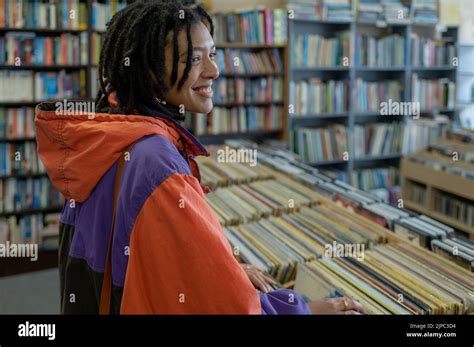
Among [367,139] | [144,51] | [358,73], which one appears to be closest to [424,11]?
[358,73]

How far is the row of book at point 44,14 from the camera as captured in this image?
328 cm

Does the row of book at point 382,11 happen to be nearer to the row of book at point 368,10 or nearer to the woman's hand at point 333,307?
the row of book at point 368,10

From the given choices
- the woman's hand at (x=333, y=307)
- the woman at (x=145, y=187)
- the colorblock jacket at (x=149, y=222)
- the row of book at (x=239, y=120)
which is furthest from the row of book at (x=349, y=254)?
the row of book at (x=239, y=120)

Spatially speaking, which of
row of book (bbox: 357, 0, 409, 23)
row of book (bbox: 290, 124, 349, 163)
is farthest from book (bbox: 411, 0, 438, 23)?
row of book (bbox: 290, 124, 349, 163)

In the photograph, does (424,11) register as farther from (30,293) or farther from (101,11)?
(30,293)

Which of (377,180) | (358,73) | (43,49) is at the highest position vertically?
(43,49)

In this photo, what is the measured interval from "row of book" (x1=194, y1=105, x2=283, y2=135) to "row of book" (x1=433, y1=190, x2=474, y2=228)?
1530 mm

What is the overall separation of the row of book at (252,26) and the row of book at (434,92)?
5.74 ft

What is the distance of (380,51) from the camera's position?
474 centimetres

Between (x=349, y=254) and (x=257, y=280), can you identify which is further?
(x=349, y=254)

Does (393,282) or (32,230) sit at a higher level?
(393,282)

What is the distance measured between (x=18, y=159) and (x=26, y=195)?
276 mm

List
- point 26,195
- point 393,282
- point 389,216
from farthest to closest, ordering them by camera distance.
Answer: point 26,195
point 389,216
point 393,282
